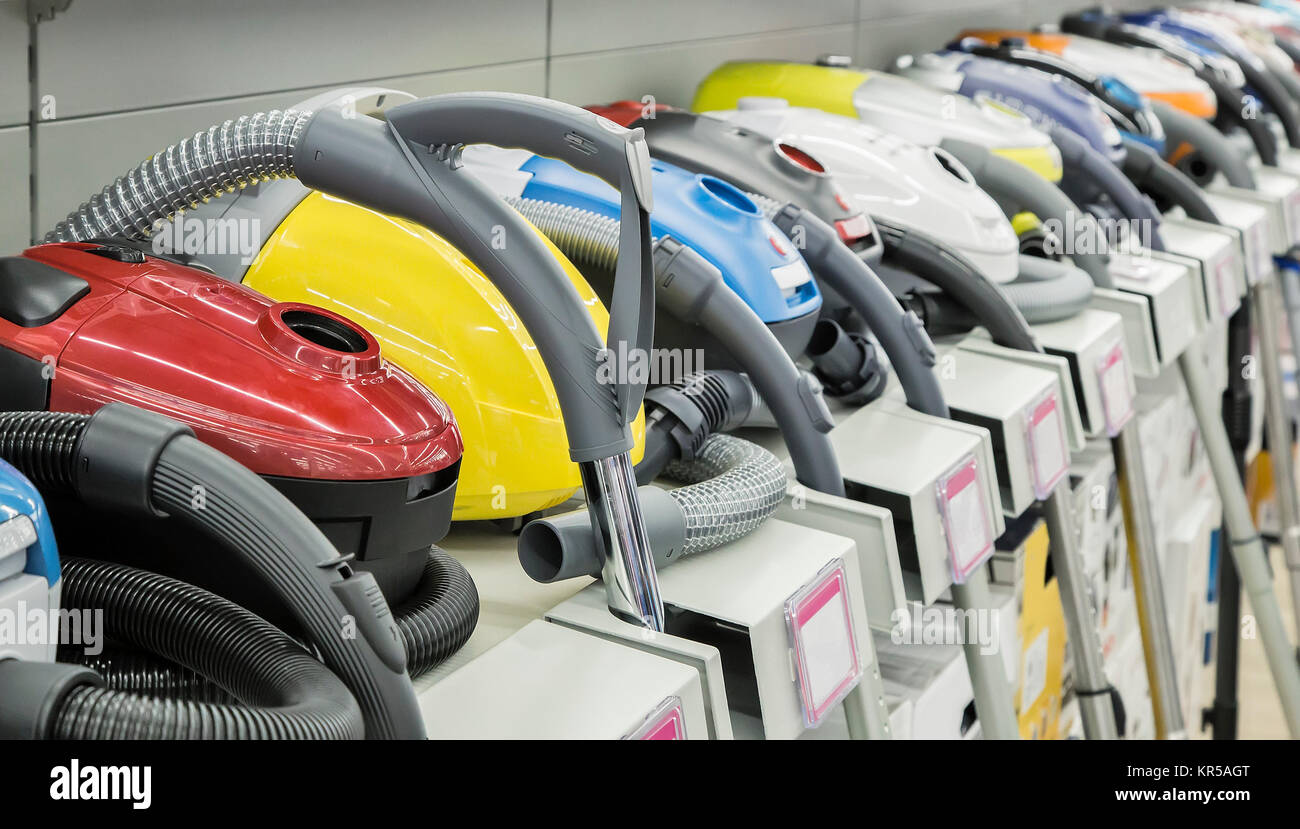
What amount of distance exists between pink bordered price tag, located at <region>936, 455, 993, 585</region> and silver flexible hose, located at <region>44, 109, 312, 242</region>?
0.57 m

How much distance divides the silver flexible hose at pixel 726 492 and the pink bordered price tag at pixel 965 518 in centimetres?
19

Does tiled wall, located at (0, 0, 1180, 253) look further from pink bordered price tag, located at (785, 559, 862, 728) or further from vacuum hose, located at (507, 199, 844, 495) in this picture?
pink bordered price tag, located at (785, 559, 862, 728)

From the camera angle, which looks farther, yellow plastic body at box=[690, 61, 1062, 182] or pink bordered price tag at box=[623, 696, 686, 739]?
yellow plastic body at box=[690, 61, 1062, 182]

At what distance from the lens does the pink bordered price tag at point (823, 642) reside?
2.77 ft

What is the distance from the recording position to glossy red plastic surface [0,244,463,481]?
0.68 metres

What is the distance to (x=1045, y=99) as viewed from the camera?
6.32 ft

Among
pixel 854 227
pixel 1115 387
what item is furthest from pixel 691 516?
pixel 1115 387

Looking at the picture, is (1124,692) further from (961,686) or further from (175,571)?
(175,571)

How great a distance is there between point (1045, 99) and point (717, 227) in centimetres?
100

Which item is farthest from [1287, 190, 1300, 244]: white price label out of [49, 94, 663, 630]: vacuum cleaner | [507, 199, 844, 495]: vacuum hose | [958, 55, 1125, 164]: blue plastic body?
[49, 94, 663, 630]: vacuum cleaner

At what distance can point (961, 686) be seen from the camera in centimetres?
147

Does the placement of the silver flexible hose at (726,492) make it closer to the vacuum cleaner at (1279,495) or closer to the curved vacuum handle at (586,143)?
the curved vacuum handle at (586,143)

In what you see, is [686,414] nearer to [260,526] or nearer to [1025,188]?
[260,526]
